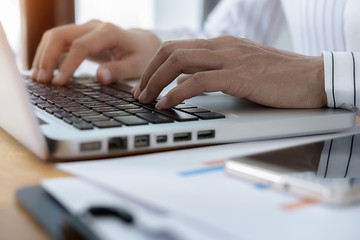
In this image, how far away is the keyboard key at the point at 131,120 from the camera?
1.66 ft

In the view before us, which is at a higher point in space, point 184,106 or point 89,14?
point 184,106

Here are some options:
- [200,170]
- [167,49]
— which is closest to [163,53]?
[167,49]

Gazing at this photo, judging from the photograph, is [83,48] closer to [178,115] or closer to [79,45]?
[79,45]

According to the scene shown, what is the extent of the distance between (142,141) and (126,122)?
0.03m

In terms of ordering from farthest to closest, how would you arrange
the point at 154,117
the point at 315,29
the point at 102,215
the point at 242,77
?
the point at 315,29
the point at 242,77
the point at 154,117
the point at 102,215

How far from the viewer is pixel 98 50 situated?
97 centimetres

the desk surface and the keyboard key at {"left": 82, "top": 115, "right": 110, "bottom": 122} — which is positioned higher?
the keyboard key at {"left": 82, "top": 115, "right": 110, "bottom": 122}

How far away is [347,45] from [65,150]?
89cm

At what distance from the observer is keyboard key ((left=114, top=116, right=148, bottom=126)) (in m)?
0.51

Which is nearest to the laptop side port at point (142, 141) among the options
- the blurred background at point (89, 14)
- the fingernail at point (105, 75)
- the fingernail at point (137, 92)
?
the fingernail at point (137, 92)

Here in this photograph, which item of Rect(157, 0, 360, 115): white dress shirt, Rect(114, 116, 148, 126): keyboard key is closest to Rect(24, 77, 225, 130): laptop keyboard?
Rect(114, 116, 148, 126): keyboard key

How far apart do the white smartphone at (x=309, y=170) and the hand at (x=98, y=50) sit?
49 centimetres

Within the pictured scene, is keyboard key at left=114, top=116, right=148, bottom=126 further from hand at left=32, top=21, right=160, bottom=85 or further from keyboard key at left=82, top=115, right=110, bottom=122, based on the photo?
hand at left=32, top=21, right=160, bottom=85

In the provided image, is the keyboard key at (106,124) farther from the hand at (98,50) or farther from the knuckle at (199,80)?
A: the hand at (98,50)
